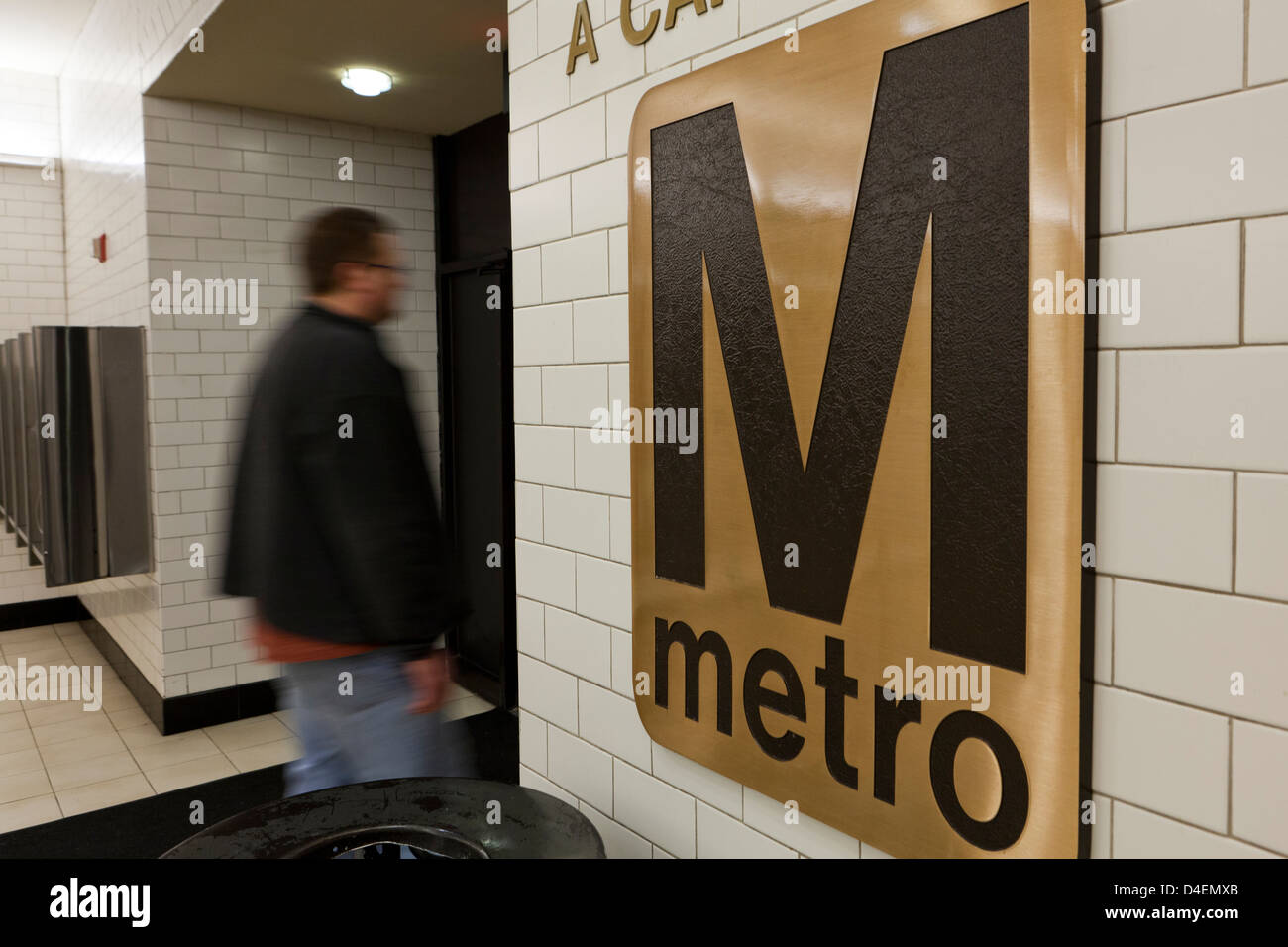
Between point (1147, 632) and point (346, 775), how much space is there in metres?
1.58

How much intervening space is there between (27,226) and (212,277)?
9.72 feet

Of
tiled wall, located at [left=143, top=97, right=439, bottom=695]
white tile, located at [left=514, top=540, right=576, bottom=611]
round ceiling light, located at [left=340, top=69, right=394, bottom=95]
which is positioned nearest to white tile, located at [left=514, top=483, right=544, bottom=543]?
white tile, located at [left=514, top=540, right=576, bottom=611]

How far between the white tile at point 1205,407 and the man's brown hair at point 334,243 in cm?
159

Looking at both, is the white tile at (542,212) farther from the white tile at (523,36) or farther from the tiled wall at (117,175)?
the tiled wall at (117,175)

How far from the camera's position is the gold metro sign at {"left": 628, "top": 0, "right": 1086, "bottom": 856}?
932 millimetres

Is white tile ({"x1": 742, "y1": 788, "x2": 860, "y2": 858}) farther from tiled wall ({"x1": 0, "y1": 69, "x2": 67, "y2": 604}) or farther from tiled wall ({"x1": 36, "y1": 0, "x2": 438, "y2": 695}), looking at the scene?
tiled wall ({"x1": 0, "y1": 69, "x2": 67, "y2": 604})

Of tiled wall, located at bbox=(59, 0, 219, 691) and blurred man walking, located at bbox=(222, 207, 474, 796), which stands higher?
tiled wall, located at bbox=(59, 0, 219, 691)

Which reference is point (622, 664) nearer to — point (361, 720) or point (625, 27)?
point (361, 720)

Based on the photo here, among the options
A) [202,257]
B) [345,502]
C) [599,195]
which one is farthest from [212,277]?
[599,195]

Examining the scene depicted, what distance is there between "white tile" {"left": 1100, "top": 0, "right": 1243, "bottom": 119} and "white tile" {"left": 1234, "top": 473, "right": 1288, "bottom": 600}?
363 millimetres

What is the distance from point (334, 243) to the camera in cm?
196
